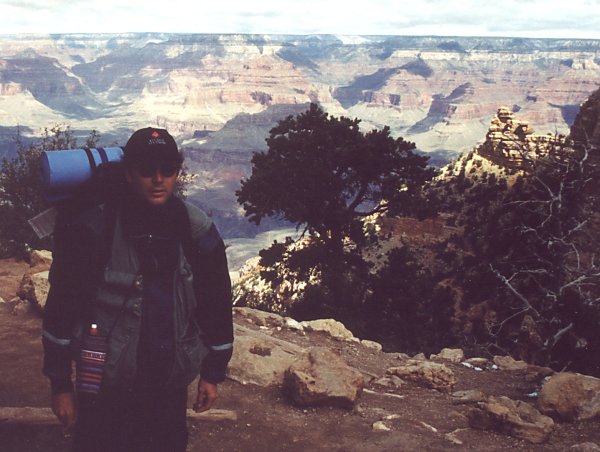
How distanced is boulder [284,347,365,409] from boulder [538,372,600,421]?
7.71 feet

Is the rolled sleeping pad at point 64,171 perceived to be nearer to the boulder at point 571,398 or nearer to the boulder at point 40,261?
the boulder at point 571,398

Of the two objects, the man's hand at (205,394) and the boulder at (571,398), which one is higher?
the man's hand at (205,394)

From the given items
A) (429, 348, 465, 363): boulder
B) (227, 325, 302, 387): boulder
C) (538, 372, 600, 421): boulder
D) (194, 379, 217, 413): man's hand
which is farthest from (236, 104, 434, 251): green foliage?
(194, 379, 217, 413): man's hand

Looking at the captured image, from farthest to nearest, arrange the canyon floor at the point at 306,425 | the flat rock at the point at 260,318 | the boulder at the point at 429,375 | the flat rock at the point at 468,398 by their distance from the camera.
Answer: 1. the flat rock at the point at 260,318
2. the boulder at the point at 429,375
3. the flat rock at the point at 468,398
4. the canyon floor at the point at 306,425

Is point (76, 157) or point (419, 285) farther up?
point (76, 157)

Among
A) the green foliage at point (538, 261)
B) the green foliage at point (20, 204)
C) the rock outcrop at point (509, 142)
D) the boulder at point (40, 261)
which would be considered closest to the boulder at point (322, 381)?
the green foliage at point (538, 261)

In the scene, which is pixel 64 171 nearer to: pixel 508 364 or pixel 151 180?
pixel 151 180

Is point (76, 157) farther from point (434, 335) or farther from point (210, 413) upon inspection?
point (434, 335)

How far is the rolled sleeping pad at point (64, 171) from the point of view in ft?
11.8

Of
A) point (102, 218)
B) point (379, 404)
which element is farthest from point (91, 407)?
point (379, 404)

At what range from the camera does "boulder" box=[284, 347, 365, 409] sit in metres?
7.55

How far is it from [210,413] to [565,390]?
4433 millimetres

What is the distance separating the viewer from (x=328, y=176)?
22.4m

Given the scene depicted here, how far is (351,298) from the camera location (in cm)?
2122
